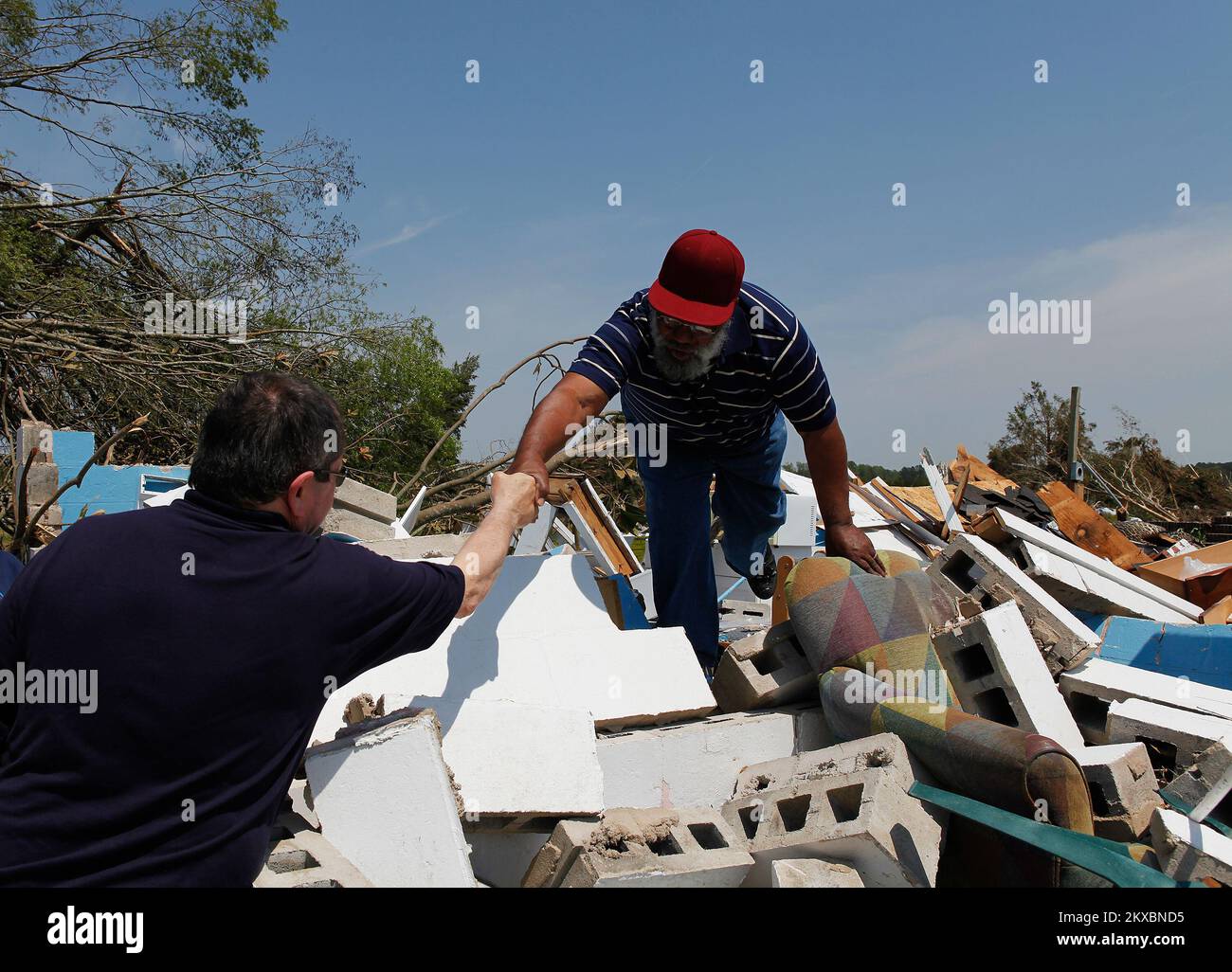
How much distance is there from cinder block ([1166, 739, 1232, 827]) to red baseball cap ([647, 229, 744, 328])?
200 cm

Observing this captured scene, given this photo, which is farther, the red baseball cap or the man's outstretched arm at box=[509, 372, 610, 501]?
the red baseball cap

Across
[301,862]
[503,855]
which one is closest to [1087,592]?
[503,855]

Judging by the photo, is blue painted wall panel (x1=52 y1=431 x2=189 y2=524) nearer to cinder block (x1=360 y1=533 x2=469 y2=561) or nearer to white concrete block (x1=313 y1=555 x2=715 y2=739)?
cinder block (x1=360 y1=533 x2=469 y2=561)

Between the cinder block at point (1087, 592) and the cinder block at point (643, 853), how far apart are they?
2.52m

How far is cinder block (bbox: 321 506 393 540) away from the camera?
4816 millimetres

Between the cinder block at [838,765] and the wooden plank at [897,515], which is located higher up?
the wooden plank at [897,515]

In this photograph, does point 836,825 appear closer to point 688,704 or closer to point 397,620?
point 688,704

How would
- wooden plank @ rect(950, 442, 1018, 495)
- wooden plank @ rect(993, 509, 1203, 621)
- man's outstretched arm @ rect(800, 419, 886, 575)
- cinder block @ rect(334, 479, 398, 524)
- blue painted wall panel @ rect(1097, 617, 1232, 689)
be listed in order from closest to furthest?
blue painted wall panel @ rect(1097, 617, 1232, 689), man's outstretched arm @ rect(800, 419, 886, 575), wooden plank @ rect(993, 509, 1203, 621), cinder block @ rect(334, 479, 398, 524), wooden plank @ rect(950, 442, 1018, 495)

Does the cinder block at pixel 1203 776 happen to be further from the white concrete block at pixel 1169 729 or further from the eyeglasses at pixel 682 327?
the eyeglasses at pixel 682 327

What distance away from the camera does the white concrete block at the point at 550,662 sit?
2811 millimetres

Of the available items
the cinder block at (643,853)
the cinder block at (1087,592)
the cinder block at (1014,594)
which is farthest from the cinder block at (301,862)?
the cinder block at (1087,592)

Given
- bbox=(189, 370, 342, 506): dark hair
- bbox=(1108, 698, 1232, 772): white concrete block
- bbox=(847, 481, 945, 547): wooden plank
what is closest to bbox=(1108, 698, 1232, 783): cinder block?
bbox=(1108, 698, 1232, 772): white concrete block
